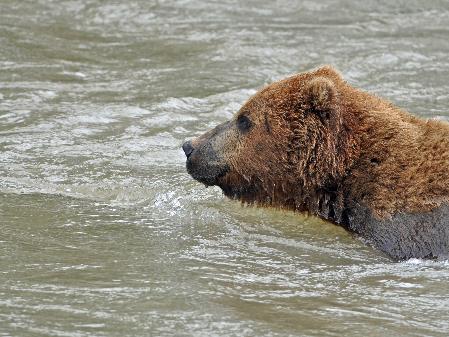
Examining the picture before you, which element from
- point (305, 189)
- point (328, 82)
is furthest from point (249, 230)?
point (328, 82)

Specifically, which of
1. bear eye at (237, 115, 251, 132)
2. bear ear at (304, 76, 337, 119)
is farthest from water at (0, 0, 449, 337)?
bear ear at (304, 76, 337, 119)

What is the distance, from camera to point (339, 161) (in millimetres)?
7938

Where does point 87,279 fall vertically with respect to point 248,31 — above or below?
below

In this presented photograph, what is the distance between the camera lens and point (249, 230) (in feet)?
29.2

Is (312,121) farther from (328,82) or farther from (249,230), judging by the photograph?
(249,230)

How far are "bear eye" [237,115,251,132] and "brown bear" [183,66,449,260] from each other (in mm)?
11

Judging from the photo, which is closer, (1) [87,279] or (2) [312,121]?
(1) [87,279]

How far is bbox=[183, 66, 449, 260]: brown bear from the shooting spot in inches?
306

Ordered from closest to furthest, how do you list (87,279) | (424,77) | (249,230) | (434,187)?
(87,279) → (434,187) → (249,230) → (424,77)

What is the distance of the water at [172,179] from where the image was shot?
22.2 ft

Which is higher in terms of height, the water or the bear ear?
the bear ear

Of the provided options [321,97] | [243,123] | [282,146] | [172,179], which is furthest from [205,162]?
[172,179]

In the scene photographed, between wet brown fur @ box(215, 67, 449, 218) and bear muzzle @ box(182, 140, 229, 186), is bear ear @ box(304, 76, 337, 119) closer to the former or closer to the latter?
wet brown fur @ box(215, 67, 449, 218)

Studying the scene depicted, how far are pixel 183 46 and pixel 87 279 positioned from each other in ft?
25.8
